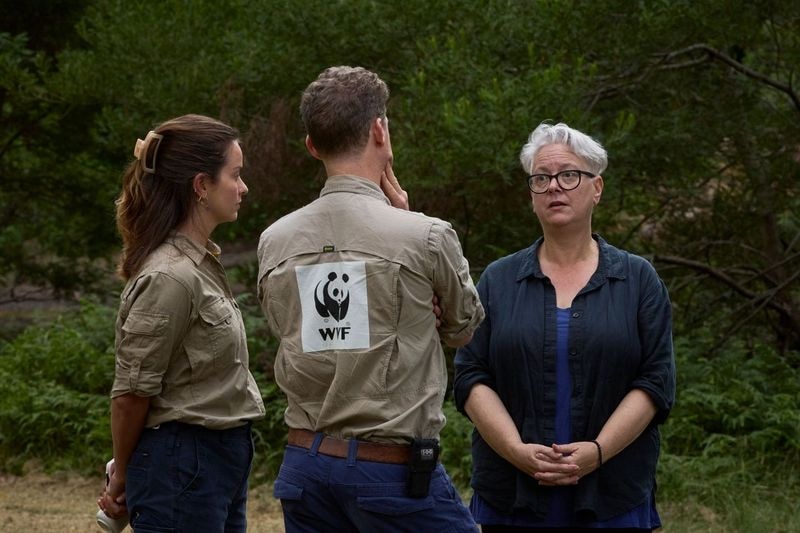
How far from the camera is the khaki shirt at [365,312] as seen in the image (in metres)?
2.94

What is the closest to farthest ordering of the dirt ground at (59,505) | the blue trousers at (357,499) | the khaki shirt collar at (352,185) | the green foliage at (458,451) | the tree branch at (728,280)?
the blue trousers at (357,499) → the khaki shirt collar at (352,185) → the dirt ground at (59,505) → the green foliage at (458,451) → the tree branch at (728,280)

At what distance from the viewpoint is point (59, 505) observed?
26.6ft

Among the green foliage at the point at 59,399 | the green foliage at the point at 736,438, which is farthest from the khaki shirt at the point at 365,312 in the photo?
the green foliage at the point at 59,399

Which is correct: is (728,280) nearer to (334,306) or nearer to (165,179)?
(165,179)

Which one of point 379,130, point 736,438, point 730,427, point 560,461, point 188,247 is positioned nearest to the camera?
point 379,130

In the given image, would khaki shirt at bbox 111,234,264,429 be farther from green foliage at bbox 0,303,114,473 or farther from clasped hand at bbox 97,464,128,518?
green foliage at bbox 0,303,114,473

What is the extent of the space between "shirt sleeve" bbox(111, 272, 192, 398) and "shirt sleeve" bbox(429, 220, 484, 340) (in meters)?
0.67

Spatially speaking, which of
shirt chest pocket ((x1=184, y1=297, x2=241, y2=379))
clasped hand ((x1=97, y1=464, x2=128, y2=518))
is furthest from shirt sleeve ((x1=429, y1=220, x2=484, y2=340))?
clasped hand ((x1=97, y1=464, x2=128, y2=518))

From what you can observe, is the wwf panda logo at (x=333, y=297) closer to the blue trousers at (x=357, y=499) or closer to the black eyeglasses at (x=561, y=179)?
the blue trousers at (x=357, y=499)

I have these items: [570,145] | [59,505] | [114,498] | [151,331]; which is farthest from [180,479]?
[59,505]

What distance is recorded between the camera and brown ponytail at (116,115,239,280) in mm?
3348

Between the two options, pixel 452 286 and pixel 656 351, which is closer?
pixel 452 286

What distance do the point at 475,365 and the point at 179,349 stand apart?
971 mm

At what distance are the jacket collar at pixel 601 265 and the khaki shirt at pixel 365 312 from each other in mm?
808
